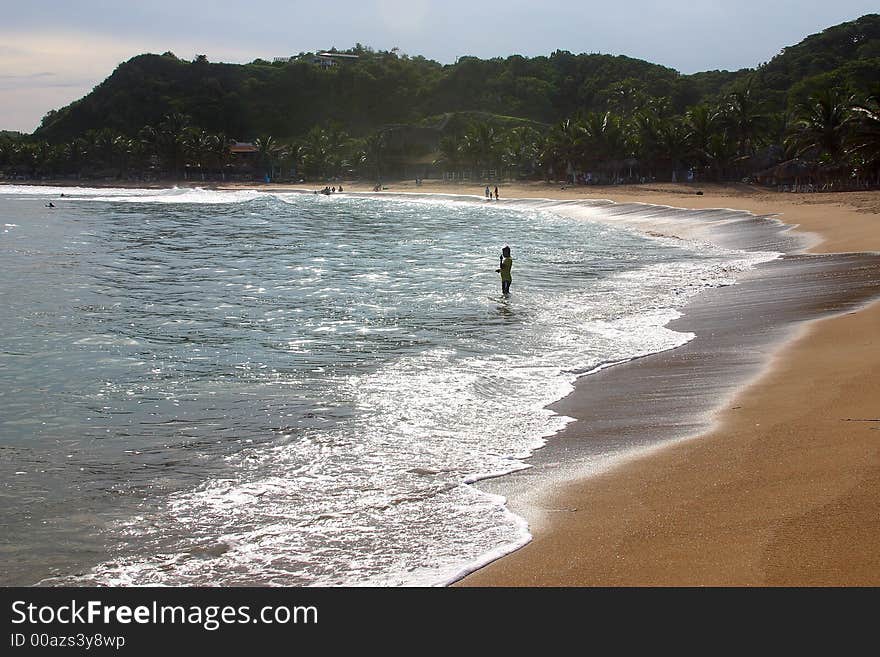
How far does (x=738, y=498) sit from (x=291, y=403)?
555 cm

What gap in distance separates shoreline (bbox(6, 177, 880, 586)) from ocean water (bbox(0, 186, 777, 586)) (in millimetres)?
429

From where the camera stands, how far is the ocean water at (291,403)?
19.1ft

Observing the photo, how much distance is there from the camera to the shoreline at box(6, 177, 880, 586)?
4.69 m

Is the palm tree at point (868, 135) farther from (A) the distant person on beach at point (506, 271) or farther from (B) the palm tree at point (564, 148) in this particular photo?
(A) the distant person on beach at point (506, 271)

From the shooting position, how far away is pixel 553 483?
6801 mm

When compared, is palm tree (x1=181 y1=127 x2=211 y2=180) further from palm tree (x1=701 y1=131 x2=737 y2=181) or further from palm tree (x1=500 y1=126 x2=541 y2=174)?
palm tree (x1=701 y1=131 x2=737 y2=181)

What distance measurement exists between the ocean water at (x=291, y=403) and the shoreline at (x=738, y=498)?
429mm

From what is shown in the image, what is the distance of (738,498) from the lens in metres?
5.77

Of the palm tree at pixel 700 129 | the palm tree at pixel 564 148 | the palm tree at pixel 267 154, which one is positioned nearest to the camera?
the palm tree at pixel 700 129

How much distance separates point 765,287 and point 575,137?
61043 millimetres

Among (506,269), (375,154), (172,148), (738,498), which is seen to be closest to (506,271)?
(506,269)

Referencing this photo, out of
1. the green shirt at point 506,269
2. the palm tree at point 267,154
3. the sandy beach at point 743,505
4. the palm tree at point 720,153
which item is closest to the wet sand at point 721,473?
the sandy beach at point 743,505

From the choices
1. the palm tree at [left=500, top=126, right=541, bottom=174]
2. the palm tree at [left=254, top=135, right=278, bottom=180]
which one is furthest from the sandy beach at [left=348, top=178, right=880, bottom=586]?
the palm tree at [left=254, top=135, right=278, bottom=180]

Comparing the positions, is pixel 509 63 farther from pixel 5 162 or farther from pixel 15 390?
pixel 15 390
